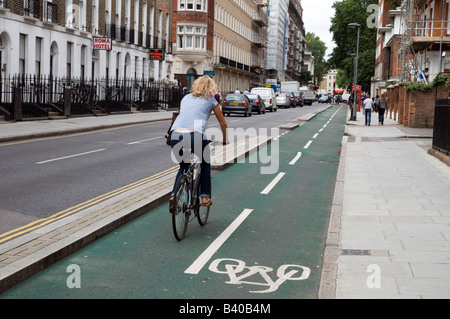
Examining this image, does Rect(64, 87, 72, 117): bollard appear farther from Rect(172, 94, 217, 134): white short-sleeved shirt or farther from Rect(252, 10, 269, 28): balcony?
Rect(252, 10, 269, 28): balcony

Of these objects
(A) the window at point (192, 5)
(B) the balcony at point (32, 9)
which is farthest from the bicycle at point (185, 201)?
(A) the window at point (192, 5)

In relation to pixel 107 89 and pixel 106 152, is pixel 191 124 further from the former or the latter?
pixel 107 89

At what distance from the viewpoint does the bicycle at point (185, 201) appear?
→ 662 centimetres

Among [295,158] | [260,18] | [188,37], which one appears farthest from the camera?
[260,18]

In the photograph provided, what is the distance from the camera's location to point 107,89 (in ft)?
111

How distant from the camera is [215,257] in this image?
631cm

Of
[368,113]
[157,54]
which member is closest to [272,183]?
[368,113]

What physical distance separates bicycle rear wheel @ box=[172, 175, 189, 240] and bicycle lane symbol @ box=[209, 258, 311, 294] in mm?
741

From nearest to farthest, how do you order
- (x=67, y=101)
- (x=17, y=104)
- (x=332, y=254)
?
(x=332, y=254) < (x=17, y=104) < (x=67, y=101)

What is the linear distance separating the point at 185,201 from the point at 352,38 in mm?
86474

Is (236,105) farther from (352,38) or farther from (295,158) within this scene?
(352,38)

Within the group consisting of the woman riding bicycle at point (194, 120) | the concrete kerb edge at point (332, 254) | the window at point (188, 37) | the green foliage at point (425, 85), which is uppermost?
the window at point (188, 37)

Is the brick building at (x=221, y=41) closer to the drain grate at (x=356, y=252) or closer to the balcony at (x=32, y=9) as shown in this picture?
the balcony at (x=32, y=9)
